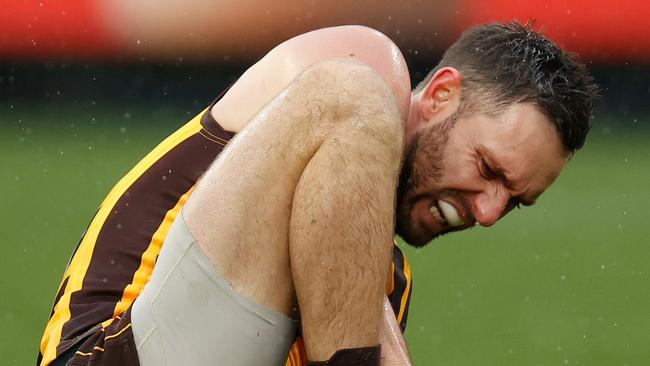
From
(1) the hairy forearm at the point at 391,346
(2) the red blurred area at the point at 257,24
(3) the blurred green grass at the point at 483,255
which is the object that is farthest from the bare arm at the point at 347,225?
(2) the red blurred area at the point at 257,24

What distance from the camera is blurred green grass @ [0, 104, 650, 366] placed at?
3457 millimetres

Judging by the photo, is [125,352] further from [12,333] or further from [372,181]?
[12,333]

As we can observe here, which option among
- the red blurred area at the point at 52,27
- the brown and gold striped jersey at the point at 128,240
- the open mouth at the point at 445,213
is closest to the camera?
the brown and gold striped jersey at the point at 128,240

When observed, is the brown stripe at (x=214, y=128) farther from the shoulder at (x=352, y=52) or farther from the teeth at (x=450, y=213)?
the teeth at (x=450, y=213)

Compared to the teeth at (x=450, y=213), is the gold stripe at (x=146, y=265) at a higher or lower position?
higher

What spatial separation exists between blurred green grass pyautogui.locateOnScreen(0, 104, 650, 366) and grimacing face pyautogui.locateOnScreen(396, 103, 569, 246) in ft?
3.36

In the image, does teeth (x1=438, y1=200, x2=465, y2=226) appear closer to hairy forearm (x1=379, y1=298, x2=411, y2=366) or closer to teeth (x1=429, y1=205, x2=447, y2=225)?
teeth (x1=429, y1=205, x2=447, y2=225)

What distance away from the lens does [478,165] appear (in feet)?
7.45

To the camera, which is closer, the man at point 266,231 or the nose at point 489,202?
the man at point 266,231

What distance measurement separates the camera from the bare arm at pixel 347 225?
5.52 ft

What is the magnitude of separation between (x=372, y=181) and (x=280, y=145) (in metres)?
0.14

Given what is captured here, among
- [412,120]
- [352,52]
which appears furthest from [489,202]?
[352,52]

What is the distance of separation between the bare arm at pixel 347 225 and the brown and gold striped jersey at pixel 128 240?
0.19m

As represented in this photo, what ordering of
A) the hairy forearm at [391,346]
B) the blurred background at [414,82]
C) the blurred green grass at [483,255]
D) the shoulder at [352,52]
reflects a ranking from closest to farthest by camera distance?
the hairy forearm at [391,346] → the shoulder at [352,52] → the blurred green grass at [483,255] → the blurred background at [414,82]
